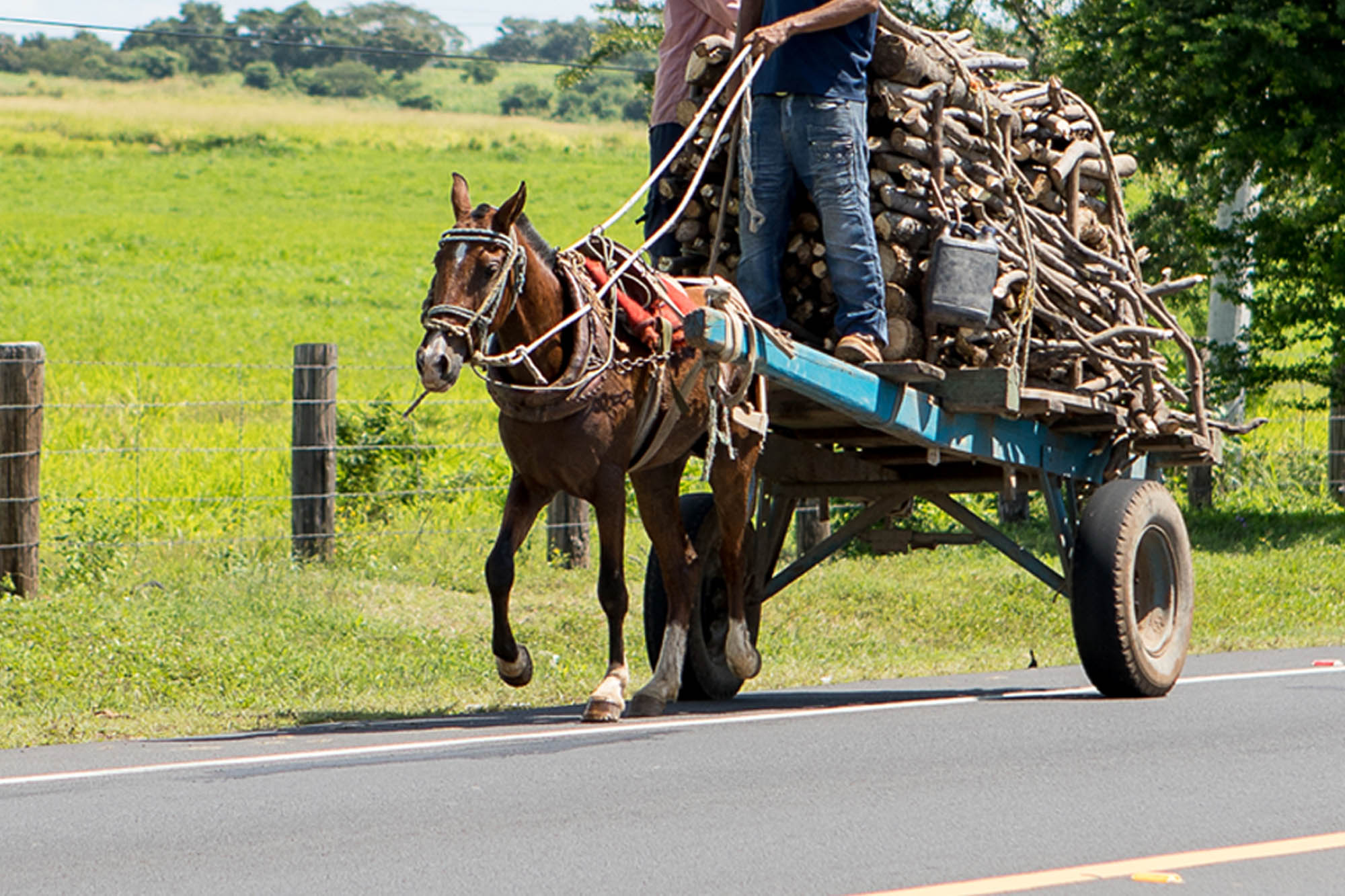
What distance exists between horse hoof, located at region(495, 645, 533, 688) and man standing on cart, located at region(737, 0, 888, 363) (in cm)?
201

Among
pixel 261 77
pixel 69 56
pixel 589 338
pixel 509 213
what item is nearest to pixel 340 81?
pixel 261 77

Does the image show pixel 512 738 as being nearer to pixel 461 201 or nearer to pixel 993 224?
pixel 461 201

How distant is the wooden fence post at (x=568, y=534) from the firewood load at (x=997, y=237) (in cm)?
536

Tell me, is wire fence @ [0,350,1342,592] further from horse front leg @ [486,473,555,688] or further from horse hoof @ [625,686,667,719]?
horse hoof @ [625,686,667,719]

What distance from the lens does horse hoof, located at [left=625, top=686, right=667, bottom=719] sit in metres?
8.50

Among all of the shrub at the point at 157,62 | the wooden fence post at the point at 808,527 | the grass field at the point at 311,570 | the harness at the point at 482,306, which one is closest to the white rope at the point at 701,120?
the harness at the point at 482,306

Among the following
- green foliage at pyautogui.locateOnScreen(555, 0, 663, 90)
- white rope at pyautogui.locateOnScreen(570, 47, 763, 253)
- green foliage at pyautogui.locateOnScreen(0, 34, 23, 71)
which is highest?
green foliage at pyautogui.locateOnScreen(0, 34, 23, 71)

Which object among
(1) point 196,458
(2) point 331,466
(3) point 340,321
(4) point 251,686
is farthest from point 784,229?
(3) point 340,321

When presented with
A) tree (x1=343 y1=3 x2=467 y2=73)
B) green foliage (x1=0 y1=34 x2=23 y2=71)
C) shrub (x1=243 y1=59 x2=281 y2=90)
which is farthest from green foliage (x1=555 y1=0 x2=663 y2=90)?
tree (x1=343 y1=3 x2=467 y2=73)

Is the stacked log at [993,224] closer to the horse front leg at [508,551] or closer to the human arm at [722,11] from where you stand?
the human arm at [722,11]

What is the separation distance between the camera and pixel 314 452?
13422 millimetres

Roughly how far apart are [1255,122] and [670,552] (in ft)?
34.3

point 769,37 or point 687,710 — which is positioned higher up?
point 769,37

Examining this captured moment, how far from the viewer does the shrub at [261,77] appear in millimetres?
89281
